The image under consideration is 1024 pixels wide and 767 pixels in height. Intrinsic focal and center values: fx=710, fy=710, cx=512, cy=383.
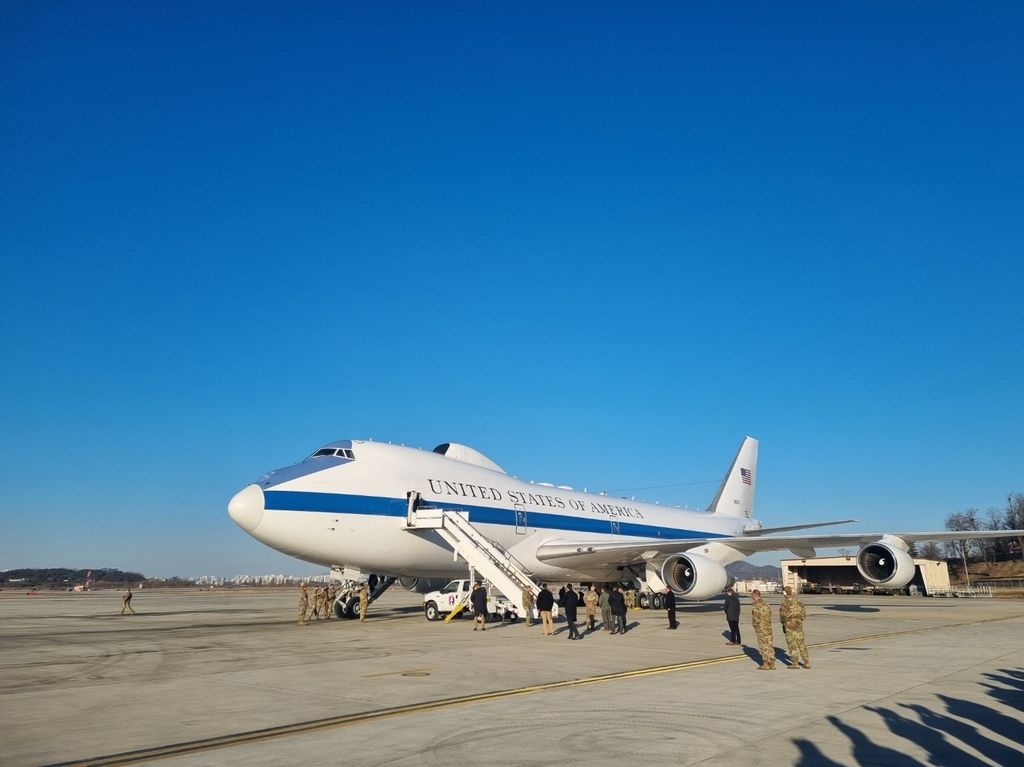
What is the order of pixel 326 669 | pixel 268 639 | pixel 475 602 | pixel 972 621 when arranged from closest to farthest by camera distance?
pixel 326 669
pixel 268 639
pixel 475 602
pixel 972 621

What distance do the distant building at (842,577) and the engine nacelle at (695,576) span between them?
110 ft

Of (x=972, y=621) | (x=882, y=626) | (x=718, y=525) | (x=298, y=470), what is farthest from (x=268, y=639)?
(x=718, y=525)

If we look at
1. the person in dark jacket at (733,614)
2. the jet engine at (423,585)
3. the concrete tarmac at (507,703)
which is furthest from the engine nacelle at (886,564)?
A: the jet engine at (423,585)

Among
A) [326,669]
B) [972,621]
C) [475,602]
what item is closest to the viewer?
[326,669]

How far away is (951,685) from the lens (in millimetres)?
10414

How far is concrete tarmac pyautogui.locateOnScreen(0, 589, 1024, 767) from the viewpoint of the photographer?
6695 millimetres

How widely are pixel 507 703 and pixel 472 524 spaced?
17.4 metres

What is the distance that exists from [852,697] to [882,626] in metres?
14.8

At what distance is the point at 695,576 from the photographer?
2483 centimetres

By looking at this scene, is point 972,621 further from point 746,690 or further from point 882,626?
point 746,690

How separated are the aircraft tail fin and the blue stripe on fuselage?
8659 mm

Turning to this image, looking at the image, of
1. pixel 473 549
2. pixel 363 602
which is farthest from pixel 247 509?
pixel 473 549

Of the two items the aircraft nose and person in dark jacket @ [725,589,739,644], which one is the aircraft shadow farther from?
the aircraft nose

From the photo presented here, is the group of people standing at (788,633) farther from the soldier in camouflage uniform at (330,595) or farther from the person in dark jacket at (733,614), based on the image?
the soldier in camouflage uniform at (330,595)
